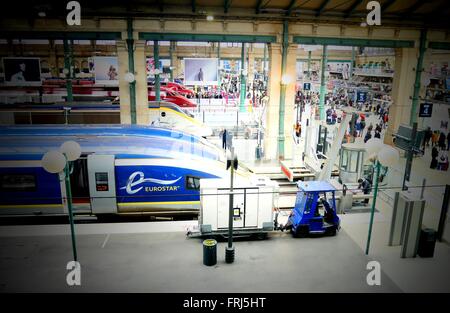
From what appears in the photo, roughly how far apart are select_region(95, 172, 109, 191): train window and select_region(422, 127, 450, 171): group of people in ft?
46.0

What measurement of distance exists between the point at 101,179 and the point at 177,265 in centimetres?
402

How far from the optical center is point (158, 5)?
16484mm

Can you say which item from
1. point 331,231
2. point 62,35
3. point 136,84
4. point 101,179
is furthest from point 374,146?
point 62,35

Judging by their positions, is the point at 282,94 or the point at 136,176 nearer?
the point at 136,176

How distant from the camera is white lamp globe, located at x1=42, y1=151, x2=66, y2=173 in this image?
7883 mm

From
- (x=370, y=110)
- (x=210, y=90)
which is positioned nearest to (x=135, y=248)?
(x=370, y=110)

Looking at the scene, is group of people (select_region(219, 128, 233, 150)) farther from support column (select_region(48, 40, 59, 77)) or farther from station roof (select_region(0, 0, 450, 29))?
support column (select_region(48, 40, 59, 77))

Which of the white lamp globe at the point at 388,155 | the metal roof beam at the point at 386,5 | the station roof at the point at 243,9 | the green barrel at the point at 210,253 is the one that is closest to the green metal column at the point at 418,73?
the station roof at the point at 243,9

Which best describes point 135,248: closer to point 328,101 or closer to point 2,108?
point 2,108

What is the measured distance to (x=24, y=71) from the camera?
1703 cm

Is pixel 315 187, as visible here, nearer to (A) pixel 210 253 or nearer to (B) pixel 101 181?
(A) pixel 210 253

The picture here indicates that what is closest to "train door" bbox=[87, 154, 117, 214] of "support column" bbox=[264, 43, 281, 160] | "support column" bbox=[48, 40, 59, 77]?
"support column" bbox=[264, 43, 281, 160]
